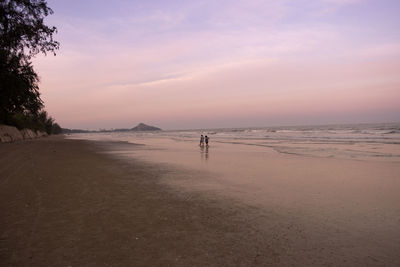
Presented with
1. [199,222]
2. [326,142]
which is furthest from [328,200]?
[326,142]

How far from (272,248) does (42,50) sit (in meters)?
11.9

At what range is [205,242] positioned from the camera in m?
4.37

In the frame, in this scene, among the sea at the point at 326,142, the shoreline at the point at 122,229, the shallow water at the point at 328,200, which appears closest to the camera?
the shoreline at the point at 122,229

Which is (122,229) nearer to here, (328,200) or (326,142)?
(328,200)

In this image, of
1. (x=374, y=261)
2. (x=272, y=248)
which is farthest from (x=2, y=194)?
(x=374, y=261)

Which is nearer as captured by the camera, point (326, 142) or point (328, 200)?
point (328, 200)

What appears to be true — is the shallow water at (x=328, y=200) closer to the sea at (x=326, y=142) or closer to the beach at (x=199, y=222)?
the beach at (x=199, y=222)

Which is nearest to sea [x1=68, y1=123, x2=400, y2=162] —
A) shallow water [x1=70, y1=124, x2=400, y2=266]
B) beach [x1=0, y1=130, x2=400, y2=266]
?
shallow water [x1=70, y1=124, x2=400, y2=266]

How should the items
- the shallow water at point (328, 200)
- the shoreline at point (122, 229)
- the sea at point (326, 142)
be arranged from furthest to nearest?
the sea at point (326, 142), the shallow water at point (328, 200), the shoreline at point (122, 229)

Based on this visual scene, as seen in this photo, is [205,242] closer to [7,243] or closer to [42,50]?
[7,243]

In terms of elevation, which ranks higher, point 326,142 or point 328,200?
point 326,142

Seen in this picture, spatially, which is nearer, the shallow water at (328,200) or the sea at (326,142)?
the shallow water at (328,200)

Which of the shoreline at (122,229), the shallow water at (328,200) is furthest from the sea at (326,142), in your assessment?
the shoreline at (122,229)

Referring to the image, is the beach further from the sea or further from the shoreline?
the sea
